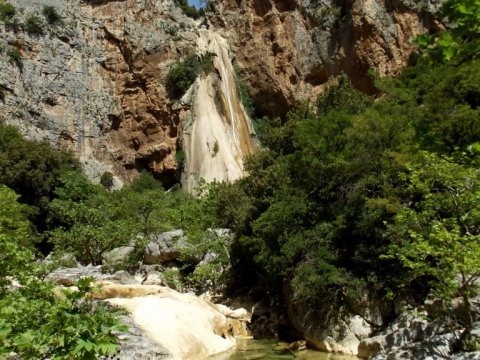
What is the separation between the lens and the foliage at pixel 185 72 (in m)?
41.6

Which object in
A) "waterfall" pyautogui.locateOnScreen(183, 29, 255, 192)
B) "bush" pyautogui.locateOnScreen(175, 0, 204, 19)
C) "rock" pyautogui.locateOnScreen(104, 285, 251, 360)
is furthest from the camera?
"bush" pyautogui.locateOnScreen(175, 0, 204, 19)

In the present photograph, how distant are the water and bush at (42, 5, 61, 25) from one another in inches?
1468

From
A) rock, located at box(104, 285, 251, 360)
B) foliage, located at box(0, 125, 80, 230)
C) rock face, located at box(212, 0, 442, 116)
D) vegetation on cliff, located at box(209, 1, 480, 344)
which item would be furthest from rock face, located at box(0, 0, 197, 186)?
rock, located at box(104, 285, 251, 360)

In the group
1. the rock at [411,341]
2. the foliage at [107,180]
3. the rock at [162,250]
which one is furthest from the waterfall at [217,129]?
the rock at [411,341]

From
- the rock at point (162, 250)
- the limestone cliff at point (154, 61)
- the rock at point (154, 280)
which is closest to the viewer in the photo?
the rock at point (154, 280)

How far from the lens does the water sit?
12.6m

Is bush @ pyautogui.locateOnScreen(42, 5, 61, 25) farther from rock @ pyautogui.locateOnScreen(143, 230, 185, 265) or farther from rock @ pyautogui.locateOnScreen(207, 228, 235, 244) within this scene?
rock @ pyautogui.locateOnScreen(207, 228, 235, 244)

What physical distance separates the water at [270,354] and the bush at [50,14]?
3729 cm

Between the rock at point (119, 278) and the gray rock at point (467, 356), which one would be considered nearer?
the gray rock at point (467, 356)

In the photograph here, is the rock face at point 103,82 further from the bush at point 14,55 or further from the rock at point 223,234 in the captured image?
the rock at point 223,234

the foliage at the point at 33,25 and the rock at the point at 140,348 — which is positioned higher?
the foliage at the point at 33,25

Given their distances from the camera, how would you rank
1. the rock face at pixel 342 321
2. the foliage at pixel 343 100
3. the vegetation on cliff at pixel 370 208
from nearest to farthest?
the vegetation on cliff at pixel 370 208 < the rock face at pixel 342 321 < the foliage at pixel 343 100

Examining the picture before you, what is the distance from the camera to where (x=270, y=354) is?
1313 cm

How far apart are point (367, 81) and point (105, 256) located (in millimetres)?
25371
